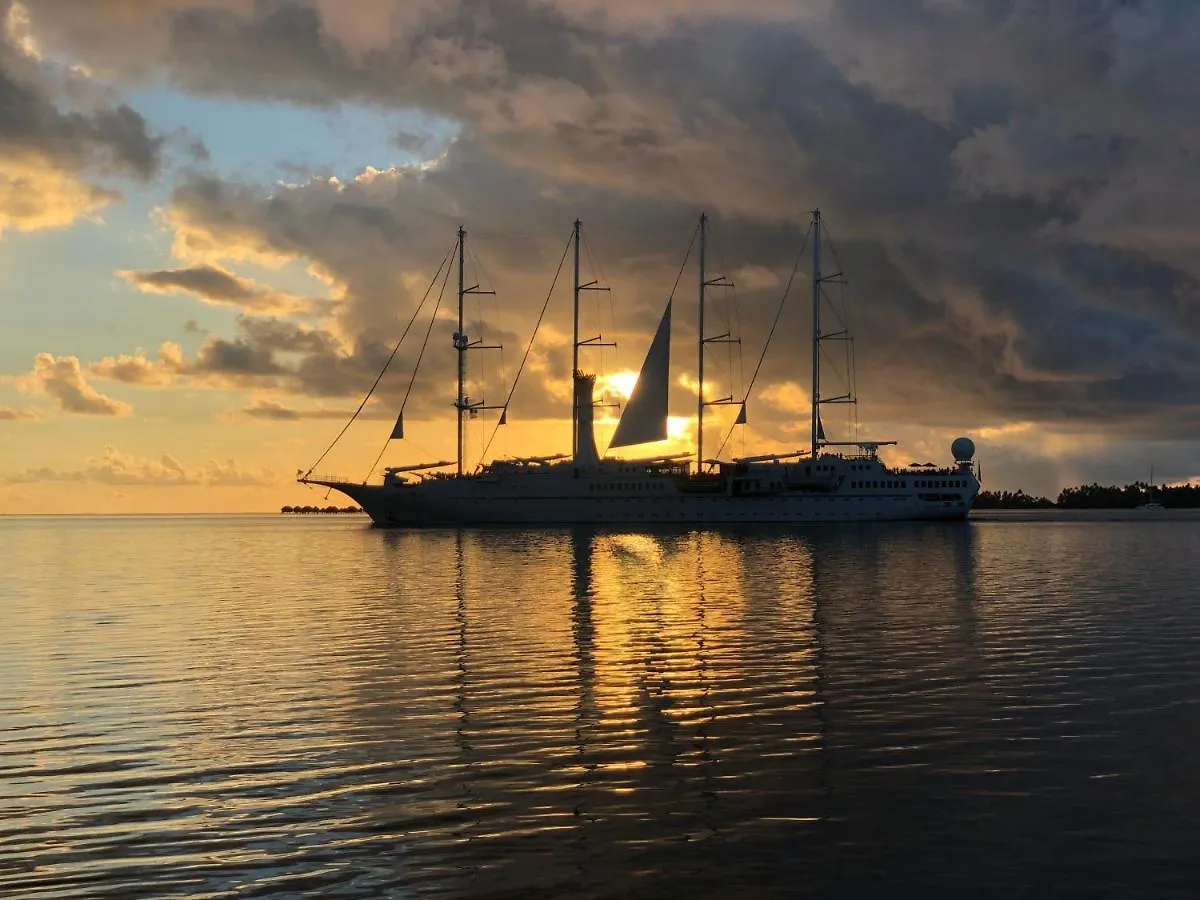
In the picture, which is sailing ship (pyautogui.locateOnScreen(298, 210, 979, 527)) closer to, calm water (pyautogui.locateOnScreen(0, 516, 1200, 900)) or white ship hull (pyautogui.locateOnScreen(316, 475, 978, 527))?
white ship hull (pyautogui.locateOnScreen(316, 475, 978, 527))

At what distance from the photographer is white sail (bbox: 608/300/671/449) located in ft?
399

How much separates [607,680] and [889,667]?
6.38 metres

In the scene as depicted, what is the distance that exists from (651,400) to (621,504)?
14466mm

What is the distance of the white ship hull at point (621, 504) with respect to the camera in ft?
430

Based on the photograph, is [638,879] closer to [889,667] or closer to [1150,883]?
Result: [1150,883]

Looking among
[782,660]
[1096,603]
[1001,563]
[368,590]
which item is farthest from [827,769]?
[1001,563]

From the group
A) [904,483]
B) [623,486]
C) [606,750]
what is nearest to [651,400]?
[623,486]

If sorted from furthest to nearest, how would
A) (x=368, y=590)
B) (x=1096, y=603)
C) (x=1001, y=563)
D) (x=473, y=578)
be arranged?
(x=1001, y=563) → (x=473, y=578) → (x=368, y=590) → (x=1096, y=603)

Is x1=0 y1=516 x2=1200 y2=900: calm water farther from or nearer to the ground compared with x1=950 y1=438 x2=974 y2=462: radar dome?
nearer to the ground

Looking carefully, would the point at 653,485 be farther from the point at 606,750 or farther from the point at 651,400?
the point at 606,750

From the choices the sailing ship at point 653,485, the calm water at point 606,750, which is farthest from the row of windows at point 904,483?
the calm water at point 606,750

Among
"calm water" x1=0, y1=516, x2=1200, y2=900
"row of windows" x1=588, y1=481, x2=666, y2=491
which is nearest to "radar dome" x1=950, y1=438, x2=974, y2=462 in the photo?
"row of windows" x1=588, y1=481, x2=666, y2=491

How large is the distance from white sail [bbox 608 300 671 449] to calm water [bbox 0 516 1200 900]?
83.3 meters

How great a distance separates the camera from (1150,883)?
11008mm
